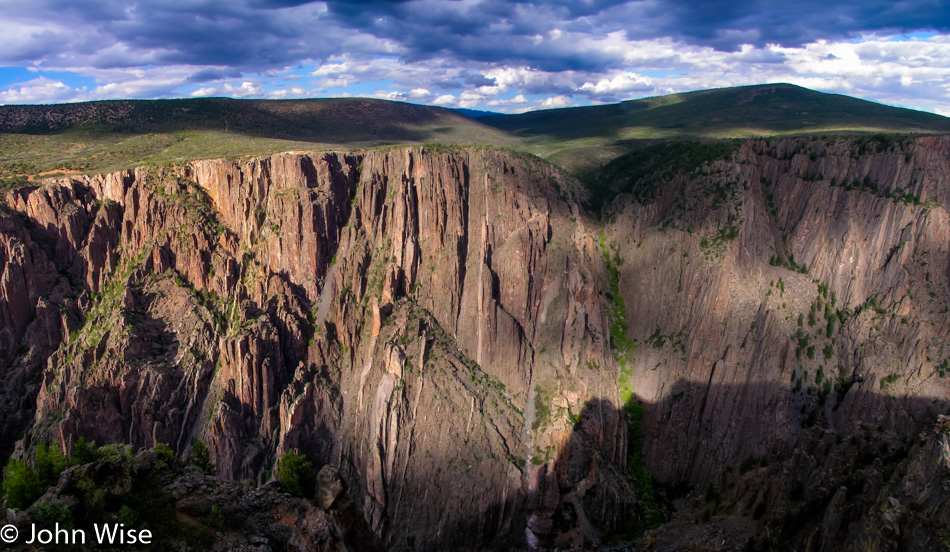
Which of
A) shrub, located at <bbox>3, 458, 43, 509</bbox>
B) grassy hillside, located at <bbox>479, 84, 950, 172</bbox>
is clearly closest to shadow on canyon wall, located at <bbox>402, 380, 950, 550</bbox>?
shrub, located at <bbox>3, 458, 43, 509</bbox>

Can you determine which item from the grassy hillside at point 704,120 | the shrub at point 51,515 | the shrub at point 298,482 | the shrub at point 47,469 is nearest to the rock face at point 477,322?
the shrub at point 298,482

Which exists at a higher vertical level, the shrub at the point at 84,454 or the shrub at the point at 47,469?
the shrub at the point at 47,469

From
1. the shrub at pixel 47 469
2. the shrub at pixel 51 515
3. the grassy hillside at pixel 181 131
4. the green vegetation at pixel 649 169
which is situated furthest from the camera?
the grassy hillside at pixel 181 131

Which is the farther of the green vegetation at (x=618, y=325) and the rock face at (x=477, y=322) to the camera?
the green vegetation at (x=618, y=325)

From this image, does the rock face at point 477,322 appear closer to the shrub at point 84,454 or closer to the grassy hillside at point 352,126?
the grassy hillside at point 352,126

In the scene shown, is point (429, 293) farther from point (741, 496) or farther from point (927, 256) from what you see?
point (927, 256)

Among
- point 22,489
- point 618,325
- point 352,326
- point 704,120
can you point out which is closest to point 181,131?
point 352,326
